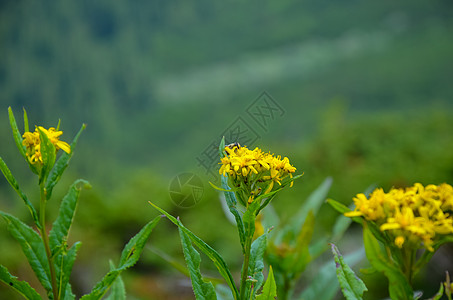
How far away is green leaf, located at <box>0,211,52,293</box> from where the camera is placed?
0.83 m

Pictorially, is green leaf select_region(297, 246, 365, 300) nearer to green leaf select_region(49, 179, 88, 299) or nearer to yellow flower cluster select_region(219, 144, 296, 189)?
yellow flower cluster select_region(219, 144, 296, 189)

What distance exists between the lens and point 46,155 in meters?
0.78

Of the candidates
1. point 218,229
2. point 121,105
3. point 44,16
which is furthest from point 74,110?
point 218,229

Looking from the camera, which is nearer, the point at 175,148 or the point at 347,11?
the point at 175,148

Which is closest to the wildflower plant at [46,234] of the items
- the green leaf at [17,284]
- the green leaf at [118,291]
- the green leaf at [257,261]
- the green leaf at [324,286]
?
the green leaf at [17,284]

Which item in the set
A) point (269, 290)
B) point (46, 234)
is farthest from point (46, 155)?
point (269, 290)

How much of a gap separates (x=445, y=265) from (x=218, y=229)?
4.39 feet

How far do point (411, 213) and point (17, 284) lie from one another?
2.46ft

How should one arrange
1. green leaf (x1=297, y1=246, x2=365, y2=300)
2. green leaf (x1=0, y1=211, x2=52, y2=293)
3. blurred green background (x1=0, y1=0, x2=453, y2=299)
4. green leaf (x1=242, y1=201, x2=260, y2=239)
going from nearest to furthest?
green leaf (x1=242, y1=201, x2=260, y2=239) → green leaf (x1=0, y1=211, x2=52, y2=293) → green leaf (x1=297, y1=246, x2=365, y2=300) → blurred green background (x1=0, y1=0, x2=453, y2=299)

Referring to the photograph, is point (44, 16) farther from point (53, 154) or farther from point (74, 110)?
point (53, 154)

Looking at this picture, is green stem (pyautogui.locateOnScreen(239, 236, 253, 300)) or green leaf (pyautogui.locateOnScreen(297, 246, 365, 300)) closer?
green stem (pyautogui.locateOnScreen(239, 236, 253, 300))

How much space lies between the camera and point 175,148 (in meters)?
19.8

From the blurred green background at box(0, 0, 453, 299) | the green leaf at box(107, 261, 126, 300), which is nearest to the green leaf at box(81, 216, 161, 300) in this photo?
the green leaf at box(107, 261, 126, 300)

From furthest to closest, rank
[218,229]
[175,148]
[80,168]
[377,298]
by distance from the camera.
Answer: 1. [175,148]
2. [80,168]
3. [218,229]
4. [377,298]
